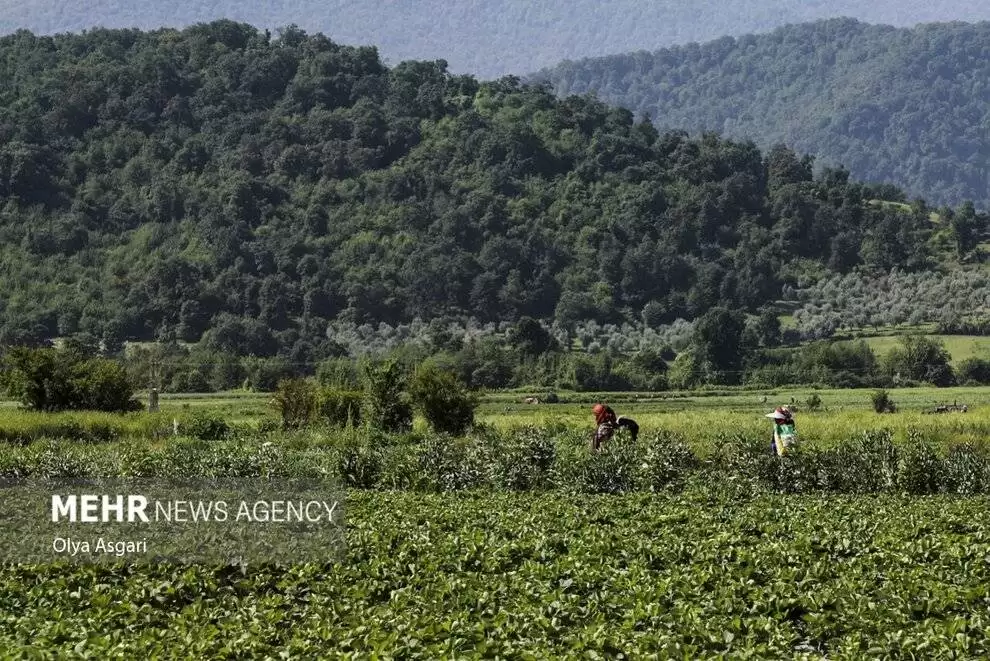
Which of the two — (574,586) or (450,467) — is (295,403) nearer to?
(450,467)

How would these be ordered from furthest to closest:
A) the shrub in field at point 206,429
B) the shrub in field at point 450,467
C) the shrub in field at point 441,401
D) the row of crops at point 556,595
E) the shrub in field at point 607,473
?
the shrub in field at point 441,401, the shrub in field at point 206,429, the shrub in field at point 450,467, the shrub in field at point 607,473, the row of crops at point 556,595

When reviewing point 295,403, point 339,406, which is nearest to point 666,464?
point 339,406

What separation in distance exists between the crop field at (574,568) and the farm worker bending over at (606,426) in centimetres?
118

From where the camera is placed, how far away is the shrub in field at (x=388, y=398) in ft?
128

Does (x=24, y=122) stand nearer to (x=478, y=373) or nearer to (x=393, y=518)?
(x=478, y=373)

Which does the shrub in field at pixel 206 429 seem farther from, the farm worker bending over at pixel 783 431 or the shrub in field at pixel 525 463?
the farm worker bending over at pixel 783 431

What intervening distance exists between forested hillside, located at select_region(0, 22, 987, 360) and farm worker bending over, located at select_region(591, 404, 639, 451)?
245 ft

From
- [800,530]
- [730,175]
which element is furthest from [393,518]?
[730,175]

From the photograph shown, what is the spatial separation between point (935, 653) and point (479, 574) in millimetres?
5250

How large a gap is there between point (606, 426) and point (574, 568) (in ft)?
44.1

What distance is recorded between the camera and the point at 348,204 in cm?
13438

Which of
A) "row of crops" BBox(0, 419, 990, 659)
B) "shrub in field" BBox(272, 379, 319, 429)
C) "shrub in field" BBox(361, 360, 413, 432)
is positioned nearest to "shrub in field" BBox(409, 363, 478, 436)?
"shrub in field" BBox(361, 360, 413, 432)

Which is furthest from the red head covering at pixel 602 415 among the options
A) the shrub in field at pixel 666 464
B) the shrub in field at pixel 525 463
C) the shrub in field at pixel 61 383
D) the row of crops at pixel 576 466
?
the shrub in field at pixel 61 383

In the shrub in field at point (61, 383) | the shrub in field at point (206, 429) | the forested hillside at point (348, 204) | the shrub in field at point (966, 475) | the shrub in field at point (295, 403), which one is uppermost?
the forested hillside at point (348, 204)
